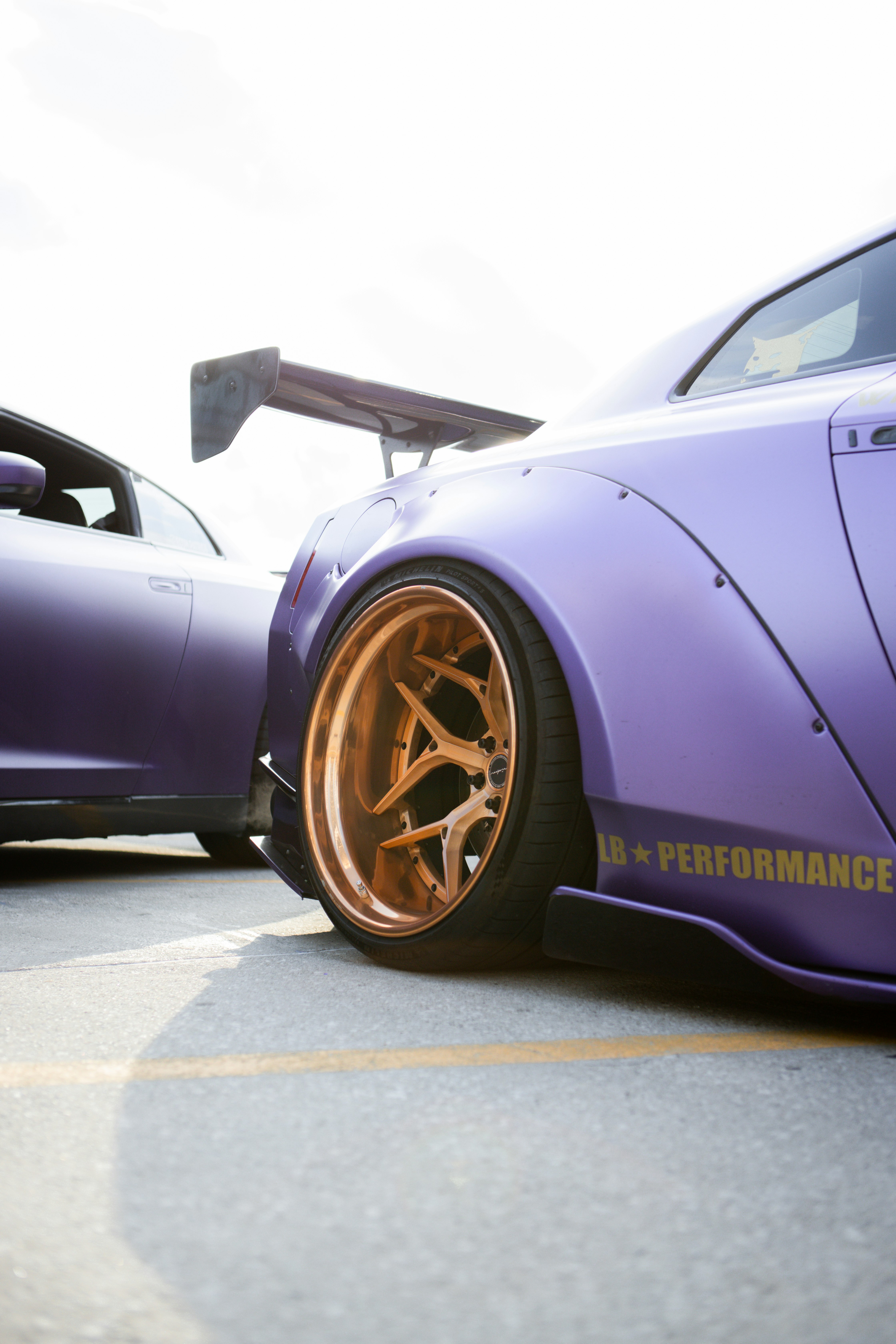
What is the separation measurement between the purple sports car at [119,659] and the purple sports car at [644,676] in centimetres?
112

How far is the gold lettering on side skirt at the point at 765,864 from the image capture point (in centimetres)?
161

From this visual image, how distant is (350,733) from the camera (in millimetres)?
2395

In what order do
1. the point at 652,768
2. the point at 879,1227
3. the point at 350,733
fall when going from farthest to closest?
the point at 350,733 < the point at 652,768 < the point at 879,1227

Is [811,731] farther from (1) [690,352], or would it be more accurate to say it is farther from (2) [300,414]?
(2) [300,414]

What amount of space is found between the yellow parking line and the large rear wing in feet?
4.86

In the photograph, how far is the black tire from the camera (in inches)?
76.4

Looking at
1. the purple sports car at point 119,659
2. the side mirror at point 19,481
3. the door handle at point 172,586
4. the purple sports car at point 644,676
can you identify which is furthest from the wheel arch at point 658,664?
the door handle at point 172,586

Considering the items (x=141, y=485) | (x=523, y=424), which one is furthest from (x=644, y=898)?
(x=141, y=485)

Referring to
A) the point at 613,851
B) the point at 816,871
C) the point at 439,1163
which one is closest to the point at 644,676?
the point at 613,851

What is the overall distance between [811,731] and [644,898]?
399mm

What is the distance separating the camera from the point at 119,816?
3.54 metres

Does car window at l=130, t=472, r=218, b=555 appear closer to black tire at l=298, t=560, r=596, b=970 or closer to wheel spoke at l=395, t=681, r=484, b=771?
wheel spoke at l=395, t=681, r=484, b=771

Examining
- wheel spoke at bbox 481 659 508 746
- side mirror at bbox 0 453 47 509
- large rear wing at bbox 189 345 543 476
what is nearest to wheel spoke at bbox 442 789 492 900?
wheel spoke at bbox 481 659 508 746

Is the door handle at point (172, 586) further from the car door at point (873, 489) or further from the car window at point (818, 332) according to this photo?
the car door at point (873, 489)
